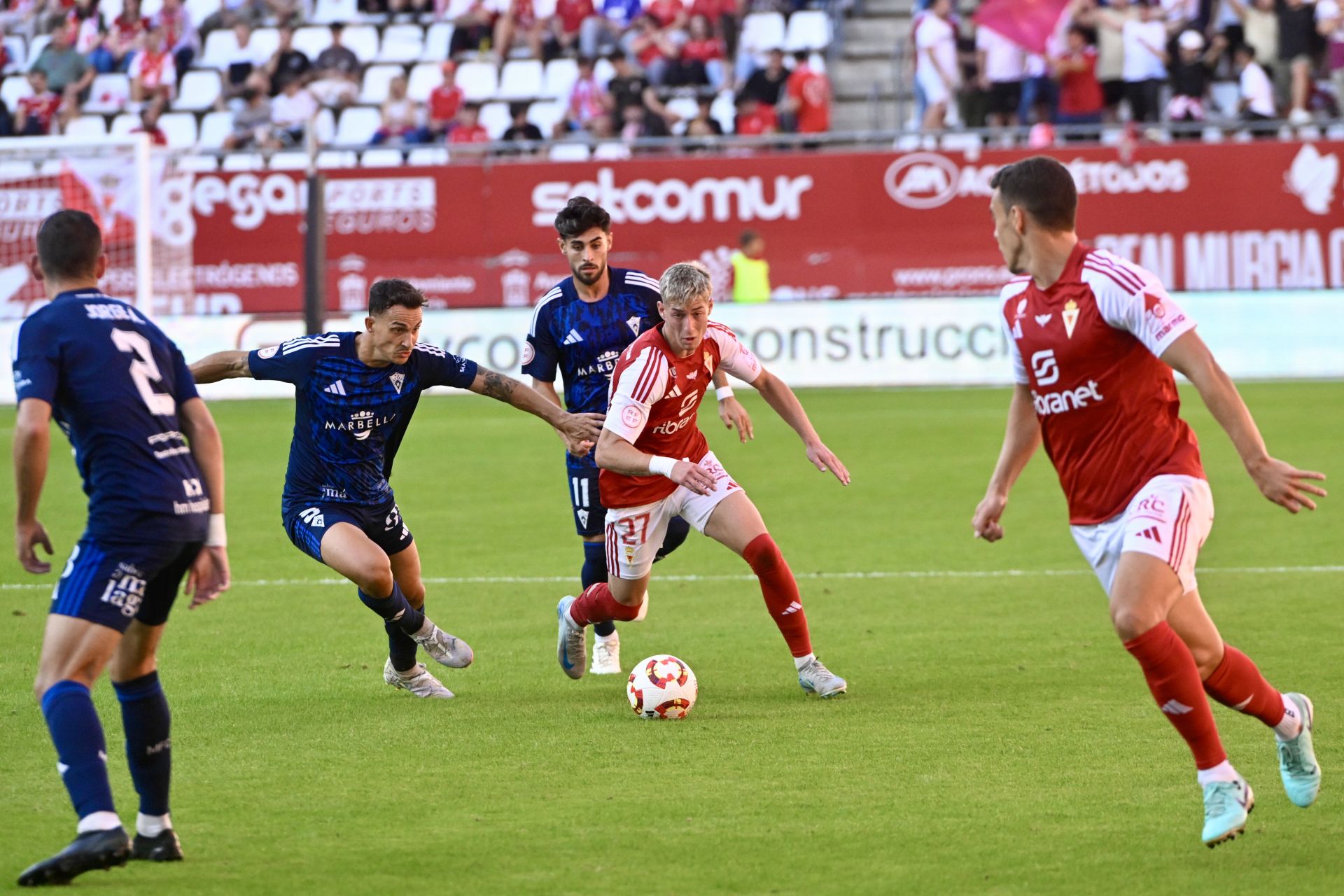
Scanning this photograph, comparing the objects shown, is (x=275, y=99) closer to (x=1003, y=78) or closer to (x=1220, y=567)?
(x=1003, y=78)

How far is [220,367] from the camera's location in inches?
274

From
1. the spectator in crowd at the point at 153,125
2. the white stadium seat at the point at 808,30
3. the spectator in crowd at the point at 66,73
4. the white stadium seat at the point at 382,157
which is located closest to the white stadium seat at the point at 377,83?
the white stadium seat at the point at 382,157

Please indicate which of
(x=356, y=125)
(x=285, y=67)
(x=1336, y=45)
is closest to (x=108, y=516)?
(x=1336, y=45)

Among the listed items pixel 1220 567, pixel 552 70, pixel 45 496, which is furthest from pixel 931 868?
pixel 552 70

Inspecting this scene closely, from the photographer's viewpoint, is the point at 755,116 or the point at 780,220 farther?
the point at 755,116

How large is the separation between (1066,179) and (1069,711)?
2590 mm

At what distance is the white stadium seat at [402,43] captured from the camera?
1142 inches

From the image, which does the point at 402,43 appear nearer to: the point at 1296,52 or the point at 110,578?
the point at 1296,52

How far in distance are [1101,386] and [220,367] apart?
357cm

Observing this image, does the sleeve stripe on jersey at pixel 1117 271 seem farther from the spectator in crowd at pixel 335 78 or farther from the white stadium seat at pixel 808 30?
the spectator in crowd at pixel 335 78

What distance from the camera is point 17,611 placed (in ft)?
32.3

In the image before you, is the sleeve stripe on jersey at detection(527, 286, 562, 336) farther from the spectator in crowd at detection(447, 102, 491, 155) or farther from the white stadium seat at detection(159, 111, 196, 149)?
the white stadium seat at detection(159, 111, 196, 149)

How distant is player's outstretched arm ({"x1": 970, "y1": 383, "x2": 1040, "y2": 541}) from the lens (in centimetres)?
578

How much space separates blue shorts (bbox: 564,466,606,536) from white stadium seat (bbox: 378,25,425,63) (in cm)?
2183
